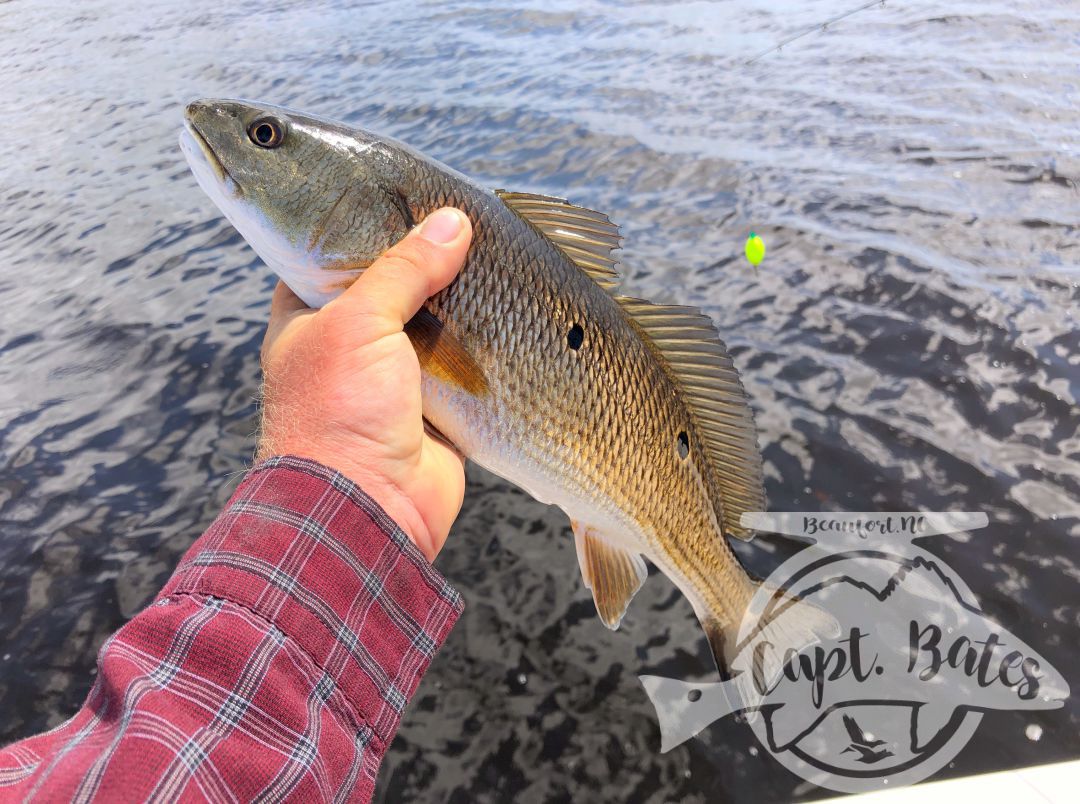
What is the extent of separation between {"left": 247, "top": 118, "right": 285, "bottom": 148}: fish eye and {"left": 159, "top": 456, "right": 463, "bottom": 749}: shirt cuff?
3.93ft

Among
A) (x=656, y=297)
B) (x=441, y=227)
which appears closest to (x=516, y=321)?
(x=441, y=227)

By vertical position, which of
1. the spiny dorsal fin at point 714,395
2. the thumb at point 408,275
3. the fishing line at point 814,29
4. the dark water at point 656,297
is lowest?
the dark water at point 656,297

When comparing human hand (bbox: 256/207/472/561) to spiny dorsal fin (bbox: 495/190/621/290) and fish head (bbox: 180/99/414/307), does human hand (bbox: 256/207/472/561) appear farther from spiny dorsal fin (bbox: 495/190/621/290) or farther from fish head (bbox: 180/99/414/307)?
spiny dorsal fin (bbox: 495/190/621/290)

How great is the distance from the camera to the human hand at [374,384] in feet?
6.33

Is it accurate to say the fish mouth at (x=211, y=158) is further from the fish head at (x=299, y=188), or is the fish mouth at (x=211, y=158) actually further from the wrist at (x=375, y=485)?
the wrist at (x=375, y=485)

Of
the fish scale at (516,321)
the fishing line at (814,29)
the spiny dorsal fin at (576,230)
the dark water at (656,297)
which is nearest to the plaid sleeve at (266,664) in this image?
the fish scale at (516,321)

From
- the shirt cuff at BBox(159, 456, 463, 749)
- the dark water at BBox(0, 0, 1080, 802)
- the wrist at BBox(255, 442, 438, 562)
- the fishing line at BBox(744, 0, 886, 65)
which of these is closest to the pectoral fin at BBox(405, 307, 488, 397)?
the wrist at BBox(255, 442, 438, 562)

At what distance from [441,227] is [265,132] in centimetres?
78

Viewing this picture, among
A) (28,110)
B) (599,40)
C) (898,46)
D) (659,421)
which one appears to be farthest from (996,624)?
(28,110)

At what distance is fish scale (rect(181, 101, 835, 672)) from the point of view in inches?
87.6

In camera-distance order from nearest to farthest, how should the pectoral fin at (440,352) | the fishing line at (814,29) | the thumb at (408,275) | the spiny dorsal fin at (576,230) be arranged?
the thumb at (408,275)
the pectoral fin at (440,352)
the spiny dorsal fin at (576,230)
the fishing line at (814,29)

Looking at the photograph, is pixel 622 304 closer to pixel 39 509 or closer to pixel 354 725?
pixel 354 725

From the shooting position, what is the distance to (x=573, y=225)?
246 centimetres

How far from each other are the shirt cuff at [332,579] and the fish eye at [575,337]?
0.92 m
